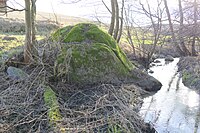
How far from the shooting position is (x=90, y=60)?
8383 millimetres

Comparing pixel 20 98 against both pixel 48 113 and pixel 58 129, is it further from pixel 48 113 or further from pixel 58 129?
pixel 58 129

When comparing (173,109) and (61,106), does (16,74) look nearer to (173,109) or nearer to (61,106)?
(61,106)

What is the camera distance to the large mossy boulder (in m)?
7.71

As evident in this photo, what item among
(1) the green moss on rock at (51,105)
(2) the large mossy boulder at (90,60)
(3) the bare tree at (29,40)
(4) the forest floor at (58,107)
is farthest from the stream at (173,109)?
(3) the bare tree at (29,40)

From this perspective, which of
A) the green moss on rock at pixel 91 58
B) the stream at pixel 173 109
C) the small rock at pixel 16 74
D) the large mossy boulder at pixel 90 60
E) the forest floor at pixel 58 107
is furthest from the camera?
the green moss on rock at pixel 91 58

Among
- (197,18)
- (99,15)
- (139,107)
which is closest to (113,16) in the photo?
(99,15)

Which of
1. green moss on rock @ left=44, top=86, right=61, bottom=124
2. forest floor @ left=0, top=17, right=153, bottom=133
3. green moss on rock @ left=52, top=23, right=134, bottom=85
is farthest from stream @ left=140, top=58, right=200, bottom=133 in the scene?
green moss on rock @ left=44, top=86, right=61, bottom=124

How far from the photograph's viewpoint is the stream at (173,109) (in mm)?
6251

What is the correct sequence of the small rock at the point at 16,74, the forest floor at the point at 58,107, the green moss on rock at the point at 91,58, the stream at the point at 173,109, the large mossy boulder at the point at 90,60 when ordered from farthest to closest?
the green moss on rock at the point at 91,58, the large mossy boulder at the point at 90,60, the small rock at the point at 16,74, the stream at the point at 173,109, the forest floor at the point at 58,107

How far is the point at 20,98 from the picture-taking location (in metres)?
5.97

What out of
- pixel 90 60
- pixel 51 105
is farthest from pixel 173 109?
pixel 51 105

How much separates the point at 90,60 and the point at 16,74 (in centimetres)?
227

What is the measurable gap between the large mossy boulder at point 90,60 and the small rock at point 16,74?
2.86ft

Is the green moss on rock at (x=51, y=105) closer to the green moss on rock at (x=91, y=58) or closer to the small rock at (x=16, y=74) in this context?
the small rock at (x=16, y=74)
